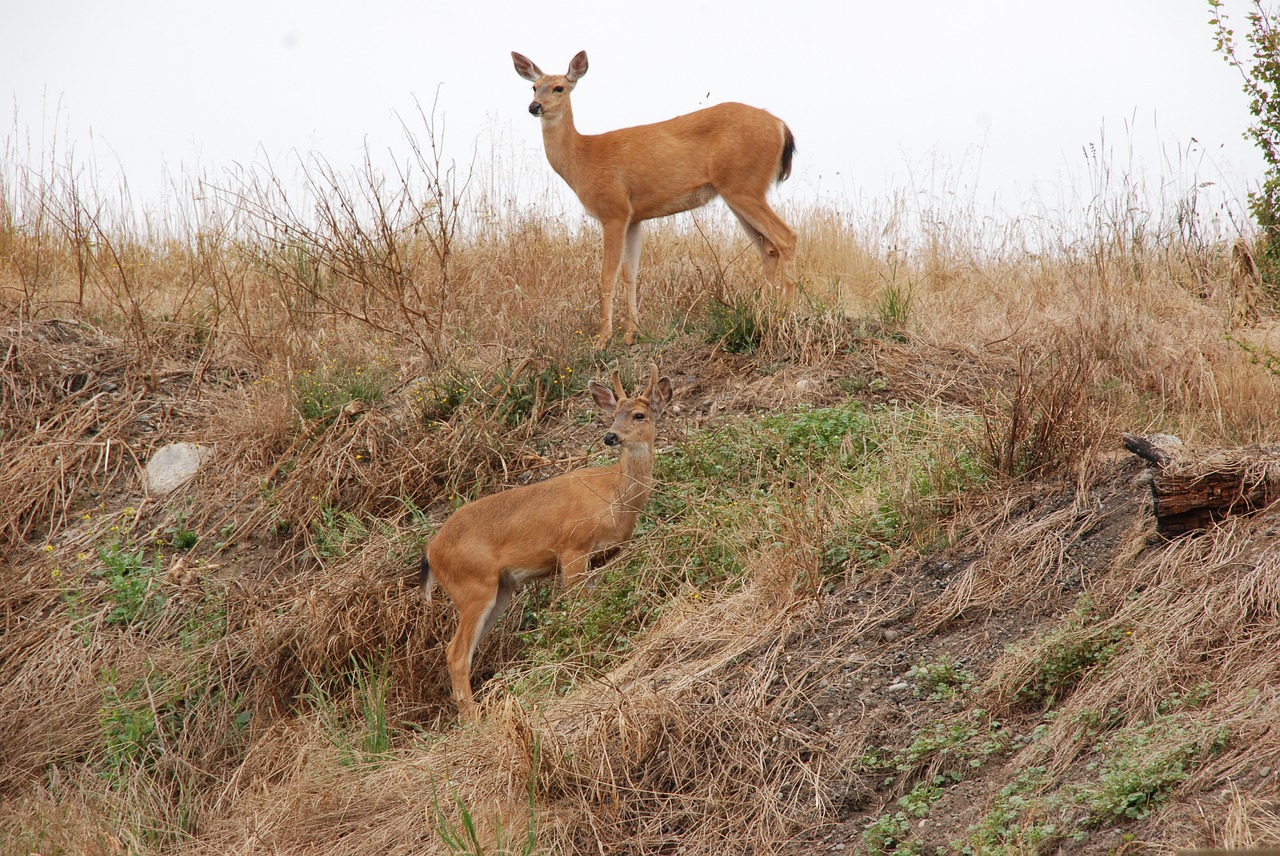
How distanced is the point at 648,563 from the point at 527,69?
584 centimetres

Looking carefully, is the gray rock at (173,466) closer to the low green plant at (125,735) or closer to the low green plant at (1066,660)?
the low green plant at (125,735)

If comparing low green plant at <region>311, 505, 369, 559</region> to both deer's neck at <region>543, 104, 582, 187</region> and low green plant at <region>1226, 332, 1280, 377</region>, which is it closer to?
deer's neck at <region>543, 104, 582, 187</region>

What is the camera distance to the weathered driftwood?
16.1 feet

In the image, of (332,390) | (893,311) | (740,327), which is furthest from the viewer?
(893,311)

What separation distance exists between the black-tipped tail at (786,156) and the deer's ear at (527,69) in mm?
2301

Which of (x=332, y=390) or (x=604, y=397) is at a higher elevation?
(x=332, y=390)

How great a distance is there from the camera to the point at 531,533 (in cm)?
678

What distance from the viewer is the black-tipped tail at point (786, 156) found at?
33.9ft

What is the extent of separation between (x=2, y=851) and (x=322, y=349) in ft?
14.7

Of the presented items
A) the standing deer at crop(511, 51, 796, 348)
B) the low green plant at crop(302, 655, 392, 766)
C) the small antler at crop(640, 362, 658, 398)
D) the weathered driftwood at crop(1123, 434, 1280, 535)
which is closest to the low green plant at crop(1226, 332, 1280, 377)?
the weathered driftwood at crop(1123, 434, 1280, 535)

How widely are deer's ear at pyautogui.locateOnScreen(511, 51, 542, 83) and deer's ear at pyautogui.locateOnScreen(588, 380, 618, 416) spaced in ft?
14.6

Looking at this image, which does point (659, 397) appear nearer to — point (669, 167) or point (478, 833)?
point (478, 833)

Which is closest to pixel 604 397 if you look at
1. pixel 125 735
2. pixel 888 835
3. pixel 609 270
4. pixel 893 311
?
pixel 609 270

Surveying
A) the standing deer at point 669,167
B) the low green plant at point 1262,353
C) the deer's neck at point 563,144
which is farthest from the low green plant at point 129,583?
the low green plant at point 1262,353
